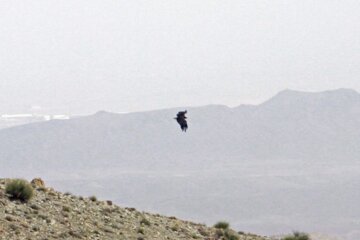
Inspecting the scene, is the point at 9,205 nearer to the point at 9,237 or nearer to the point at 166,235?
the point at 9,237

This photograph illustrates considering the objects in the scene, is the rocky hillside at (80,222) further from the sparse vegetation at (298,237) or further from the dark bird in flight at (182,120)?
the dark bird in flight at (182,120)

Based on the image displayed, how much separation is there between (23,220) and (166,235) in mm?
9813

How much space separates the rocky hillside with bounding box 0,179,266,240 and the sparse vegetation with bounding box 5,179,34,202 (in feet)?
1.17

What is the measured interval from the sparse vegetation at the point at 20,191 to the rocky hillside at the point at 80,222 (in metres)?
0.36

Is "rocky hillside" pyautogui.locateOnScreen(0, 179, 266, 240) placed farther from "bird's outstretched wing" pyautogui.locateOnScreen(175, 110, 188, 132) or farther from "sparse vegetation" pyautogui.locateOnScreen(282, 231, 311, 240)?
"bird's outstretched wing" pyautogui.locateOnScreen(175, 110, 188, 132)

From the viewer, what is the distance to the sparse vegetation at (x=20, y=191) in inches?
A: 1662

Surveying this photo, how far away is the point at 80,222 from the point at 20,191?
420 cm

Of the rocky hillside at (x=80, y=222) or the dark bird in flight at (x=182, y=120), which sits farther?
the dark bird in flight at (x=182, y=120)

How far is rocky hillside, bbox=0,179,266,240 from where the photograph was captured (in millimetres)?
37500

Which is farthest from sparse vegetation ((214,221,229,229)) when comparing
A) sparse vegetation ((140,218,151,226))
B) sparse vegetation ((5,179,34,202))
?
sparse vegetation ((5,179,34,202))

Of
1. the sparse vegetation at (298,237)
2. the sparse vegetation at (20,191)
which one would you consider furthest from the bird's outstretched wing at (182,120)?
the sparse vegetation at (298,237)

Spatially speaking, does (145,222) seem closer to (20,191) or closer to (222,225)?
(20,191)

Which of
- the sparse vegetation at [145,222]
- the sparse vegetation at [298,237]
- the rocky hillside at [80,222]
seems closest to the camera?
the rocky hillside at [80,222]

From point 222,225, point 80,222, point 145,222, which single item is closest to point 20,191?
point 80,222
